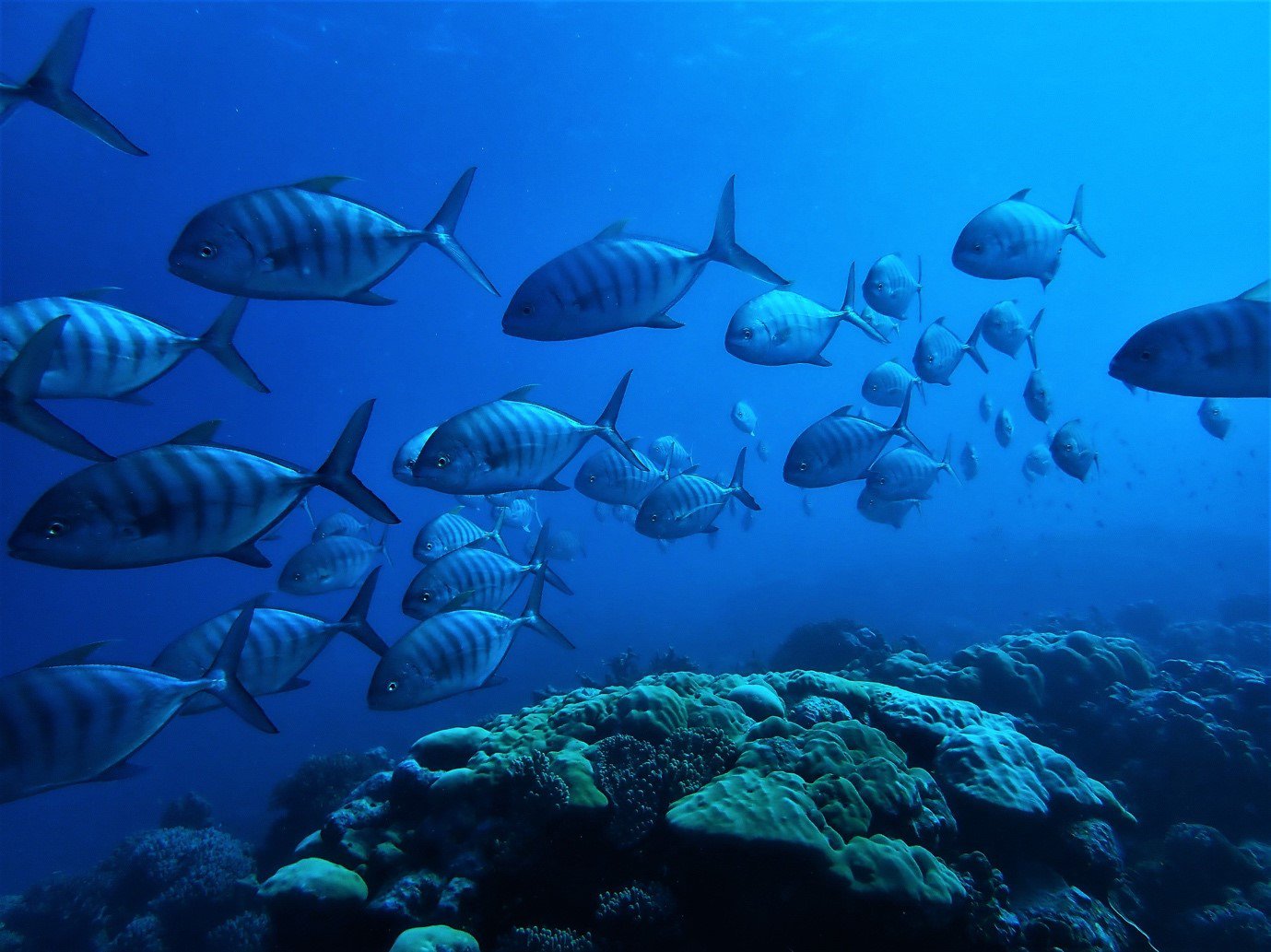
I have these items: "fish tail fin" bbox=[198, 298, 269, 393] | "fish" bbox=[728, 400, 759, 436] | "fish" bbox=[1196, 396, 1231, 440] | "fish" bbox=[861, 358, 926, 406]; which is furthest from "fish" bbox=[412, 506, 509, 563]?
"fish" bbox=[1196, 396, 1231, 440]

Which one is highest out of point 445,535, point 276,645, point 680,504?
point 680,504

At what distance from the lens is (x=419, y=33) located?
24.3 meters

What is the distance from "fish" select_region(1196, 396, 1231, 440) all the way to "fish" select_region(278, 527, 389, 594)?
36.0 feet

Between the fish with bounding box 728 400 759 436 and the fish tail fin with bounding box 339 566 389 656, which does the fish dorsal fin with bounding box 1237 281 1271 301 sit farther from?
the fish with bounding box 728 400 759 436

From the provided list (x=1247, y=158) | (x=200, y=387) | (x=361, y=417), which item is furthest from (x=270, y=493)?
(x=1247, y=158)

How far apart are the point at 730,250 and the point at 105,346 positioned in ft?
11.2

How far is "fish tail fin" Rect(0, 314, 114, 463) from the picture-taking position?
2092 millimetres

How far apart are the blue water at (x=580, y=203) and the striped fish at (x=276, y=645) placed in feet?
7.99

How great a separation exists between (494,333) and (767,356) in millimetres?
51910

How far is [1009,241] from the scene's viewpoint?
4898mm

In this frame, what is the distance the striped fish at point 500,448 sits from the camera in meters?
3.43

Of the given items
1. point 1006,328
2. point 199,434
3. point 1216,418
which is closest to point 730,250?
point 199,434

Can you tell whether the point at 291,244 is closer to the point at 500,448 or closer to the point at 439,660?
the point at 500,448

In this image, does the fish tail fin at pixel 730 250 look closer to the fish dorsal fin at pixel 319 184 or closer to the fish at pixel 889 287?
the fish dorsal fin at pixel 319 184
